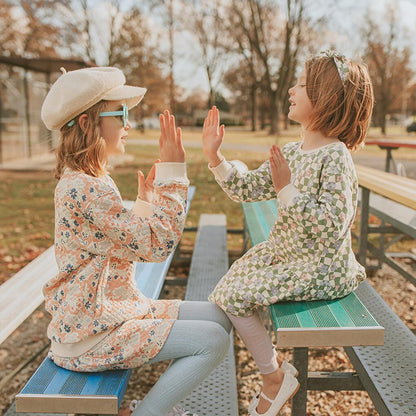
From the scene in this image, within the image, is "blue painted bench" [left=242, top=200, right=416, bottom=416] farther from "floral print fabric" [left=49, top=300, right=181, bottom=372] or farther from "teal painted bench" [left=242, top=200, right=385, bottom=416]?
"floral print fabric" [left=49, top=300, right=181, bottom=372]

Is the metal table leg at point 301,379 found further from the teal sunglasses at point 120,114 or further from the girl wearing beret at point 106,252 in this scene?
the teal sunglasses at point 120,114

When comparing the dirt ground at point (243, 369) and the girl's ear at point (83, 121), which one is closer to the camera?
the girl's ear at point (83, 121)

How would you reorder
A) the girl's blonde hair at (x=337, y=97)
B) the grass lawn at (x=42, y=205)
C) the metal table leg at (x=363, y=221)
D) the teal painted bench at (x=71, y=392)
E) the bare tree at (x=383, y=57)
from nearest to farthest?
the teal painted bench at (x=71, y=392), the girl's blonde hair at (x=337, y=97), the metal table leg at (x=363, y=221), the grass lawn at (x=42, y=205), the bare tree at (x=383, y=57)

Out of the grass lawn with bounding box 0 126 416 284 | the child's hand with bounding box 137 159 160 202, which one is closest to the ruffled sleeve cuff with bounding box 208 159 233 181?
the child's hand with bounding box 137 159 160 202

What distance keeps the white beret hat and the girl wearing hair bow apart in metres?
0.63

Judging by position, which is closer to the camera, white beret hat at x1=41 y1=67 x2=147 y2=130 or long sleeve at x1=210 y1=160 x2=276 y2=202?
white beret hat at x1=41 y1=67 x2=147 y2=130

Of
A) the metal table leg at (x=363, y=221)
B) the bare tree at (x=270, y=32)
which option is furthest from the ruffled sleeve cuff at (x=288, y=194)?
the bare tree at (x=270, y=32)

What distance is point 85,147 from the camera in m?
1.80

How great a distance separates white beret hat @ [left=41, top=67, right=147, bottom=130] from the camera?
1.74 meters

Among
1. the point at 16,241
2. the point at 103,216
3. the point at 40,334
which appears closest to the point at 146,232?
the point at 103,216

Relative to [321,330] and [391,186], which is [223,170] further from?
[391,186]

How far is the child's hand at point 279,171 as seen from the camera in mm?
1794

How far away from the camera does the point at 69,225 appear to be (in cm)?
171

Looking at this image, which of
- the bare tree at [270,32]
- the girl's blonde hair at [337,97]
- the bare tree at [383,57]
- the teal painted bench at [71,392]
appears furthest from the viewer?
the bare tree at [383,57]
